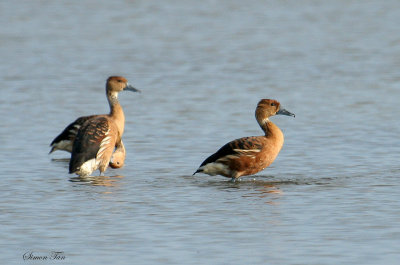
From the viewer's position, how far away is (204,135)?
786 inches

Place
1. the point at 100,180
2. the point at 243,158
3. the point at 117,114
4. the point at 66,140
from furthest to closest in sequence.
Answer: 1. the point at 117,114
2. the point at 66,140
3. the point at 100,180
4. the point at 243,158

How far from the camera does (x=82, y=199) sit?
13867 millimetres

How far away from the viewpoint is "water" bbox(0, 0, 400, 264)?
37.1 ft

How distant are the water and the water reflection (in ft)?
0.10

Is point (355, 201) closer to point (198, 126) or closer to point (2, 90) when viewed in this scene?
point (198, 126)

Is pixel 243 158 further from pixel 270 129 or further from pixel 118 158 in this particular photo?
pixel 118 158

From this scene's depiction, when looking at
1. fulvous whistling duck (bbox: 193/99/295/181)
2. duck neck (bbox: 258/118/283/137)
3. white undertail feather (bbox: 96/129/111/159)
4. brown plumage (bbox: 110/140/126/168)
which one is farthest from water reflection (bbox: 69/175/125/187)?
duck neck (bbox: 258/118/283/137)

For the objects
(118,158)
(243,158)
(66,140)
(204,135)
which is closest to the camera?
(243,158)

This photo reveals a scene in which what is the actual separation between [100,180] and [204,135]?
14.6 feet

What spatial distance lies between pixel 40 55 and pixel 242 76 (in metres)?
8.08

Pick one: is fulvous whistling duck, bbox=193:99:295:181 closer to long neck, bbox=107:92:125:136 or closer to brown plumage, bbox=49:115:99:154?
long neck, bbox=107:92:125:136

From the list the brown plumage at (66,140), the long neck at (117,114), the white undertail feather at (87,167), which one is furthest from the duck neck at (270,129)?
the brown plumage at (66,140)

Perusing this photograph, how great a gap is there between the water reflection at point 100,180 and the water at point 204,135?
0.03 meters

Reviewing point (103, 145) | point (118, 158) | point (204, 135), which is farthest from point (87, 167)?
point (204, 135)
